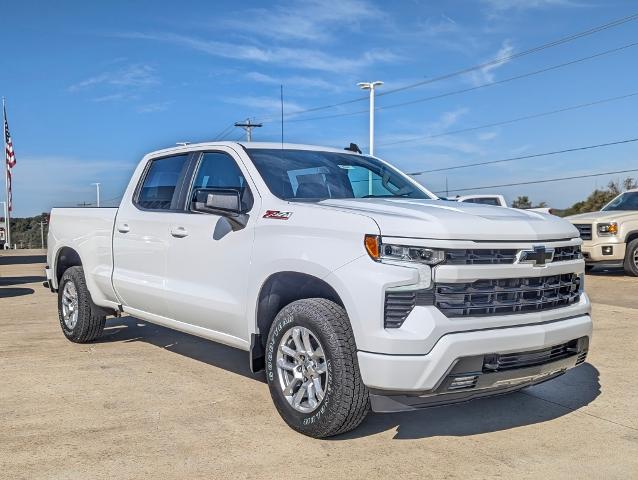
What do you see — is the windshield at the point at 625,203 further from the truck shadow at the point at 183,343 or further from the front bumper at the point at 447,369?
the front bumper at the point at 447,369

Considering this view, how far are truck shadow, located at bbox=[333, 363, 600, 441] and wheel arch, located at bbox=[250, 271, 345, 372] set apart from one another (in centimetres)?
85

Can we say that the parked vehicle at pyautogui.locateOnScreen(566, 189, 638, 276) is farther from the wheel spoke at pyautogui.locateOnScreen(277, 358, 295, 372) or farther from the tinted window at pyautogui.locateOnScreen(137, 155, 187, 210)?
the wheel spoke at pyautogui.locateOnScreen(277, 358, 295, 372)

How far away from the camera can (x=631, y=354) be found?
655 centimetres

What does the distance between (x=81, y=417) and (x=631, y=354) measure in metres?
4.99

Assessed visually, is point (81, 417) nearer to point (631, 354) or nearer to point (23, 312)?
point (631, 354)

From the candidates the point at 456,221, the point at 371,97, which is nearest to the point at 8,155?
the point at 371,97

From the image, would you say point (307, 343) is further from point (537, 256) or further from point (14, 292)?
point (14, 292)

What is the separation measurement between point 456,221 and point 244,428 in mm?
1857

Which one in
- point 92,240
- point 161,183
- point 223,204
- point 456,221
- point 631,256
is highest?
point 161,183

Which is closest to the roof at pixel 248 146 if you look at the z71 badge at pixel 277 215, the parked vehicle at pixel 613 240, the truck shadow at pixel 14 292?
the z71 badge at pixel 277 215

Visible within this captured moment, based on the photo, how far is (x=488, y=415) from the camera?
15.3 feet

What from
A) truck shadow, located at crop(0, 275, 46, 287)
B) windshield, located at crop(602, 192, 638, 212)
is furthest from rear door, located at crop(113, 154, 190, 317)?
windshield, located at crop(602, 192, 638, 212)

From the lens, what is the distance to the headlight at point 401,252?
371cm

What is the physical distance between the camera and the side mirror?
454cm
